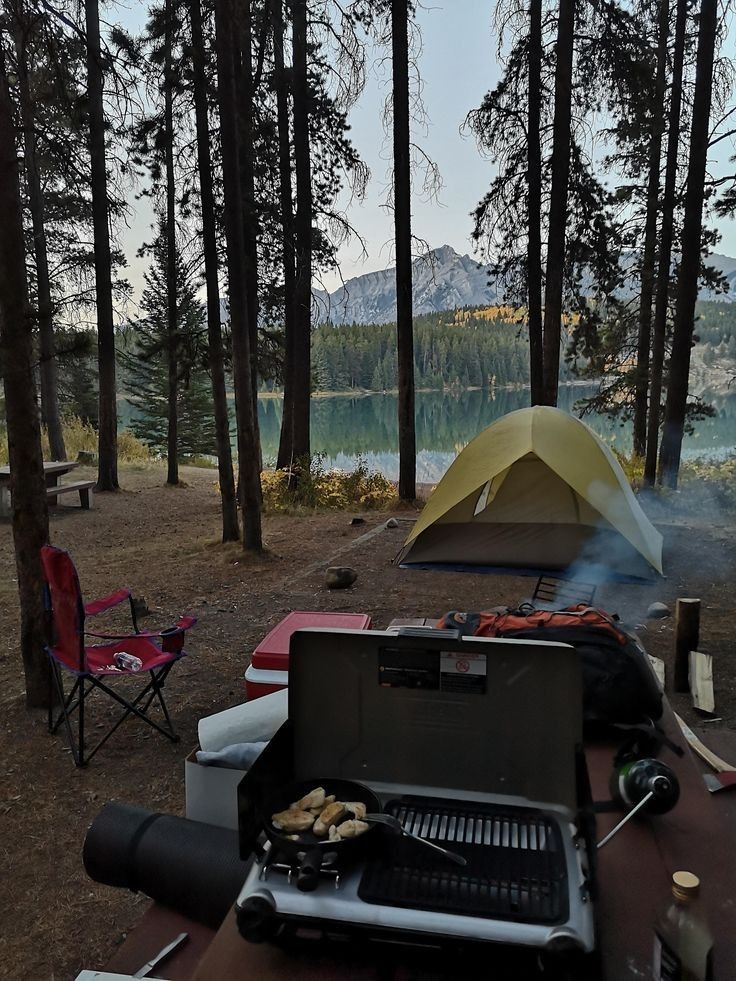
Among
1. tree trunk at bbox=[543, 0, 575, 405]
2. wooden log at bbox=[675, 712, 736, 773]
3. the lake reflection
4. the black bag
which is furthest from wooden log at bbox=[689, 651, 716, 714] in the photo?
the lake reflection

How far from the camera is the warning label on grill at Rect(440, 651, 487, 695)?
155cm

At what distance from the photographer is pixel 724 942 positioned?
150 cm

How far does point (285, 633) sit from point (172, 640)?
2.18ft

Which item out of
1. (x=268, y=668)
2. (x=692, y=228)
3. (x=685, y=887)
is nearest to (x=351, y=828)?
(x=685, y=887)

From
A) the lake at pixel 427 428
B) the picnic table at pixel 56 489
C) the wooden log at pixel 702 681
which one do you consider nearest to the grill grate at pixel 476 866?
the wooden log at pixel 702 681

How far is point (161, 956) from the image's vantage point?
6.21ft

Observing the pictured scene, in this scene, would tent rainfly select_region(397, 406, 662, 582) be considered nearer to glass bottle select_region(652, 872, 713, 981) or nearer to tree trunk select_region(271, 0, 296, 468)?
glass bottle select_region(652, 872, 713, 981)

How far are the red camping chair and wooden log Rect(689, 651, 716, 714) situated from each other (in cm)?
280

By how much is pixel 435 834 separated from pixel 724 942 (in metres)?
0.69

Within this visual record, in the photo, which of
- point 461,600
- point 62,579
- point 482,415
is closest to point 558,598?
point 461,600

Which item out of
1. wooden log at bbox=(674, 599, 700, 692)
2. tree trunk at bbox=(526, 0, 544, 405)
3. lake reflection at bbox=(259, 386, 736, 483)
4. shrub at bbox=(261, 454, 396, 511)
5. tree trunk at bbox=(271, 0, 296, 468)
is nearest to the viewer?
wooden log at bbox=(674, 599, 700, 692)

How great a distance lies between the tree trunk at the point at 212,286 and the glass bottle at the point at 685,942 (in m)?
6.44

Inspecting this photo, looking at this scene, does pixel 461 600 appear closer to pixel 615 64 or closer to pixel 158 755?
pixel 158 755

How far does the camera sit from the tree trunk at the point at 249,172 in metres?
8.30
